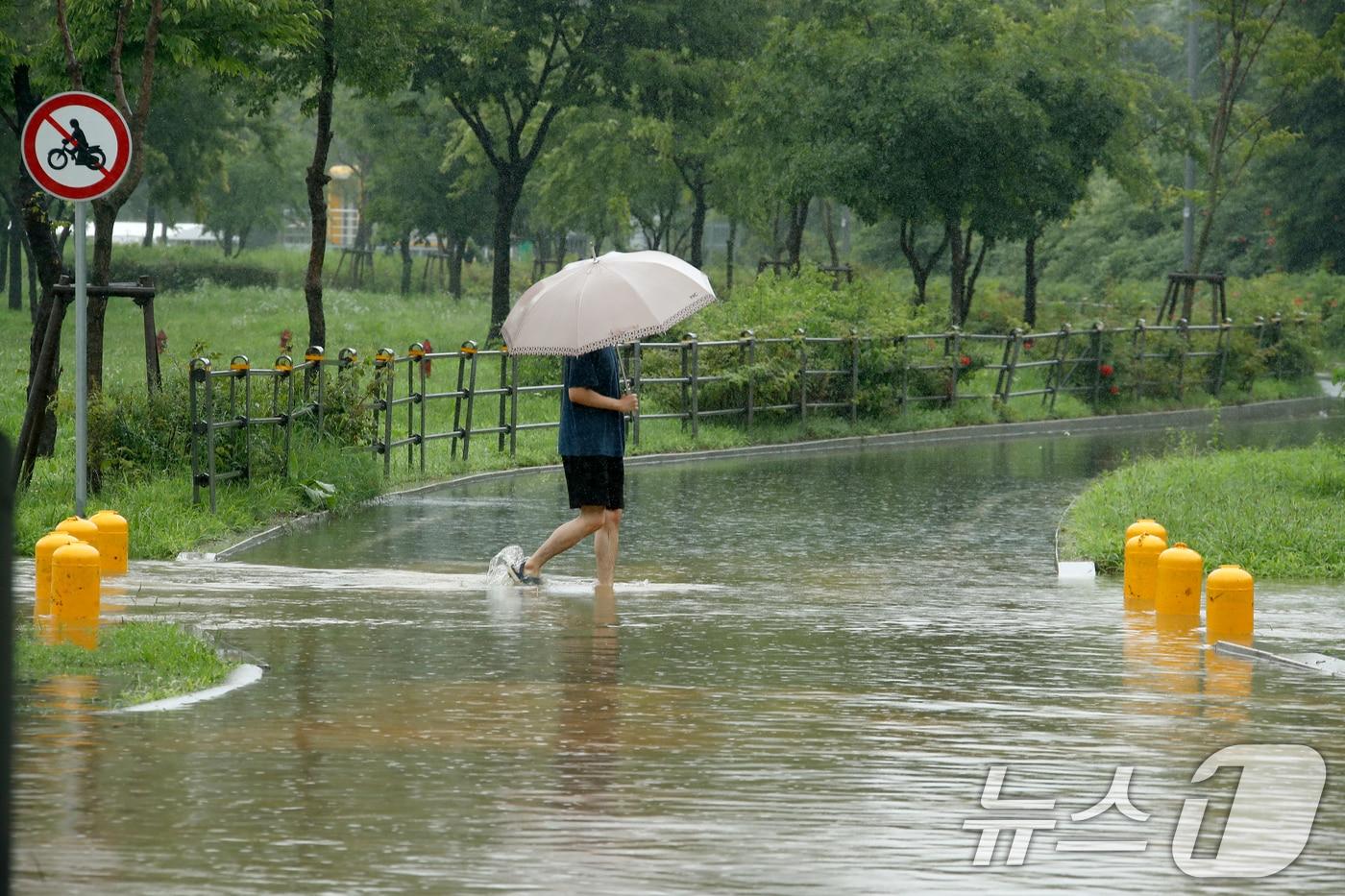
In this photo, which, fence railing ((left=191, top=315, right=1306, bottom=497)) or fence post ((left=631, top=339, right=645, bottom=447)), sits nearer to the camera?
fence railing ((left=191, top=315, right=1306, bottom=497))

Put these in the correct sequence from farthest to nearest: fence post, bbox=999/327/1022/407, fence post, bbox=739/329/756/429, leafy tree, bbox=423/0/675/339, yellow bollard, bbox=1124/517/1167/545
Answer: leafy tree, bbox=423/0/675/339, fence post, bbox=999/327/1022/407, fence post, bbox=739/329/756/429, yellow bollard, bbox=1124/517/1167/545

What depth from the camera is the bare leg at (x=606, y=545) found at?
1273 centimetres

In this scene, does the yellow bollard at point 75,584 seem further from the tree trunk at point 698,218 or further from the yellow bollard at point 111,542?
the tree trunk at point 698,218

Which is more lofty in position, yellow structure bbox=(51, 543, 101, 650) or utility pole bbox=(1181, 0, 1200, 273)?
utility pole bbox=(1181, 0, 1200, 273)

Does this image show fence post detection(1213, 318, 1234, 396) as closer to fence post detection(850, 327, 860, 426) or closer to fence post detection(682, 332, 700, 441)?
fence post detection(850, 327, 860, 426)

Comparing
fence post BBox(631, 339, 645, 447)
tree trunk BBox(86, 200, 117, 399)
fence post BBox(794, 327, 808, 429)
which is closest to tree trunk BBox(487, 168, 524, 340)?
fence post BBox(794, 327, 808, 429)

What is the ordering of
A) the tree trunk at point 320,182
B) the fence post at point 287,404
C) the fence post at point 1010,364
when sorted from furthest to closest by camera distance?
the fence post at point 1010,364 → the tree trunk at point 320,182 → the fence post at point 287,404

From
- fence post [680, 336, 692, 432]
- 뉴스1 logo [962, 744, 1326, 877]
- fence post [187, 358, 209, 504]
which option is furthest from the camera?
fence post [680, 336, 692, 432]

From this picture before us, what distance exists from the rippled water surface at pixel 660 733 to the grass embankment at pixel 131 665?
223mm

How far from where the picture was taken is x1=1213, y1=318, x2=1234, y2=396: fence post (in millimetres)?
36469

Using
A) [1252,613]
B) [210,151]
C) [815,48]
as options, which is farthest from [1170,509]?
[210,151]

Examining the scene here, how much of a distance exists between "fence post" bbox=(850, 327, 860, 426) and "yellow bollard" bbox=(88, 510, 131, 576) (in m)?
16.4

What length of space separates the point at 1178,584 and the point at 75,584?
5.91 m

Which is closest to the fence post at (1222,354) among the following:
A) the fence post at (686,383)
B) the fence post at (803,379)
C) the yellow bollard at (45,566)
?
the fence post at (803,379)
